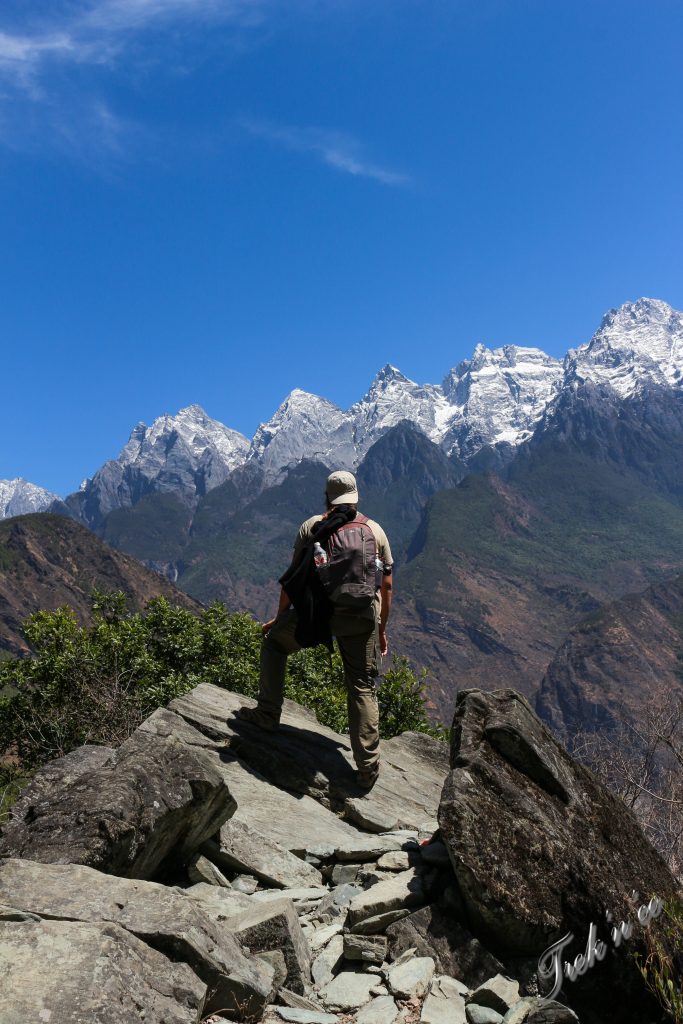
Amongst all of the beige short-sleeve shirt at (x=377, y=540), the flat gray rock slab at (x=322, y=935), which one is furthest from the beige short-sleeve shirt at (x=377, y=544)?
the flat gray rock slab at (x=322, y=935)

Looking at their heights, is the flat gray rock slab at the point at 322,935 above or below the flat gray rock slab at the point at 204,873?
above

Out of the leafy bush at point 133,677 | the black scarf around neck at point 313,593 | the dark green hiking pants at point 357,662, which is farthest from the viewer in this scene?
the leafy bush at point 133,677

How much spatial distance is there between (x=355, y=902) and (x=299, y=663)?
15271 mm

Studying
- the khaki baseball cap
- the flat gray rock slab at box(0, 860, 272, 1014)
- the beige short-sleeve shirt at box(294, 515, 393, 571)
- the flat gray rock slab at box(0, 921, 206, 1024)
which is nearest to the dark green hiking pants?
the beige short-sleeve shirt at box(294, 515, 393, 571)

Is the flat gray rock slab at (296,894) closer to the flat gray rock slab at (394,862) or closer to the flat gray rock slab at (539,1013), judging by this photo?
the flat gray rock slab at (394,862)

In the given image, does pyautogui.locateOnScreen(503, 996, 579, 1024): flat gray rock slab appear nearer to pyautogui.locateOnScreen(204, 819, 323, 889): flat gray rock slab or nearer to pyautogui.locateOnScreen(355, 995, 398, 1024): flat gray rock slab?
pyautogui.locateOnScreen(355, 995, 398, 1024): flat gray rock slab

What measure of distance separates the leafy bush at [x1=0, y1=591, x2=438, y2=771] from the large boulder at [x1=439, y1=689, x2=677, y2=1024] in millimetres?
10504

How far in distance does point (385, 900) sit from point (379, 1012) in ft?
3.63

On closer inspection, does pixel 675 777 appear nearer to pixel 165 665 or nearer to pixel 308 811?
pixel 165 665

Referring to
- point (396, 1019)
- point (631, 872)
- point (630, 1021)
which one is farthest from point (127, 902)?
point (631, 872)

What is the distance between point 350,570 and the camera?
373 inches

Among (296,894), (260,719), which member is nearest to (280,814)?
(260,719)

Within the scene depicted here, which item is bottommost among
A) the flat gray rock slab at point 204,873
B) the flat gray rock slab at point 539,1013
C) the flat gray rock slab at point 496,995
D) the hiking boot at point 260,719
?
the flat gray rock slab at point 204,873

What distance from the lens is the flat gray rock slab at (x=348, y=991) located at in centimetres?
581
